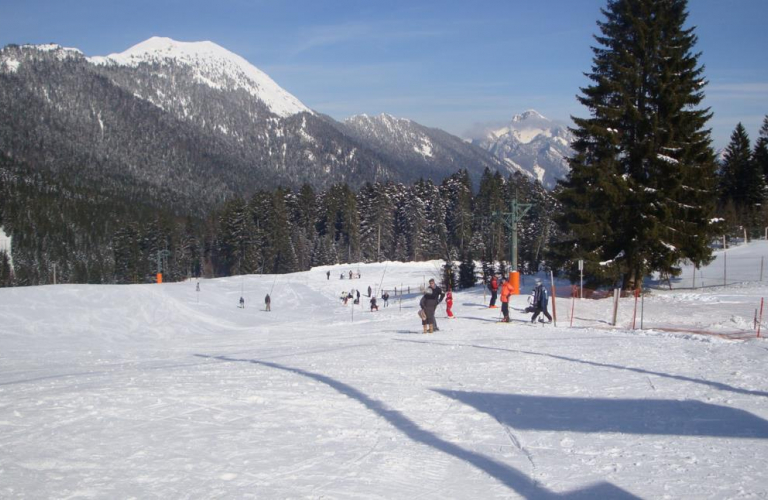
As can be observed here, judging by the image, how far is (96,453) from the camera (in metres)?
6.66

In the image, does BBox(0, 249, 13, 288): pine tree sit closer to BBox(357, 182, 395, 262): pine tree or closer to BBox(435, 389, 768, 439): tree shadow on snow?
BBox(357, 182, 395, 262): pine tree

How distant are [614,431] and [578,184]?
84.9 feet

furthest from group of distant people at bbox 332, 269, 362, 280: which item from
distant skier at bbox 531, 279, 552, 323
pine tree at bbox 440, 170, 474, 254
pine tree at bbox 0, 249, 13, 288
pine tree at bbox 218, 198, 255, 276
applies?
pine tree at bbox 0, 249, 13, 288

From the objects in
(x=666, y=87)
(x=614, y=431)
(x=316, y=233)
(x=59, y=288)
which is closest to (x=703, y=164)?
(x=666, y=87)

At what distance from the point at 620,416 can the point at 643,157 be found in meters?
24.6

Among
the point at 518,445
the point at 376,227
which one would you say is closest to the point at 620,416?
the point at 518,445

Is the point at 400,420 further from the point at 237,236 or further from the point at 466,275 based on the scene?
the point at 237,236

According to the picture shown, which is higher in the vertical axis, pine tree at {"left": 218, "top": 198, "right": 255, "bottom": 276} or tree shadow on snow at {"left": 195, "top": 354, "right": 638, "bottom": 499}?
pine tree at {"left": 218, "top": 198, "right": 255, "bottom": 276}

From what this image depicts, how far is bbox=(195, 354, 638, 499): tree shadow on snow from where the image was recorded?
5.52 m

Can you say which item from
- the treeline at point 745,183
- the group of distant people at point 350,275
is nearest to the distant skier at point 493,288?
the treeline at point 745,183

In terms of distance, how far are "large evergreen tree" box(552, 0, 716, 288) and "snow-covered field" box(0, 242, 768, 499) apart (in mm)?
13219

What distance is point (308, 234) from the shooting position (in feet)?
370

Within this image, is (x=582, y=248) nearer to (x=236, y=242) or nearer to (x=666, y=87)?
(x=666, y=87)

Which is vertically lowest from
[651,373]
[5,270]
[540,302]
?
[651,373]
